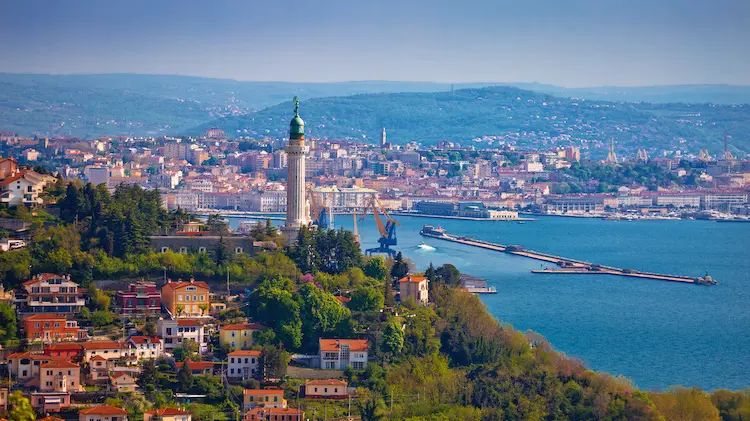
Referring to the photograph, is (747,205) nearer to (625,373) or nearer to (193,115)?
(625,373)

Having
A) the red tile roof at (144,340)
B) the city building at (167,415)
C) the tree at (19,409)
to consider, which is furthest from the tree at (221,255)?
the tree at (19,409)

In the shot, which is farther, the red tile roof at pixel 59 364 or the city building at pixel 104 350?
the city building at pixel 104 350

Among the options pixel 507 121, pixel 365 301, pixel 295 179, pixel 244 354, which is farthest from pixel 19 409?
pixel 507 121

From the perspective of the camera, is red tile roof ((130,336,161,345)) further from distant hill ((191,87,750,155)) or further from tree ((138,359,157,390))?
distant hill ((191,87,750,155))

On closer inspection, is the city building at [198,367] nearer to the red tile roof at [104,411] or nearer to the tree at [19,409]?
the red tile roof at [104,411]

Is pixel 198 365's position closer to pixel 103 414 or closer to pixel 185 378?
pixel 185 378

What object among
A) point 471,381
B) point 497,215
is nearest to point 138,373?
point 471,381

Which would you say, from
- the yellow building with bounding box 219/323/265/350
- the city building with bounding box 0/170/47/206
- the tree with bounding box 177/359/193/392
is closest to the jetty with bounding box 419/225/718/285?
the city building with bounding box 0/170/47/206
